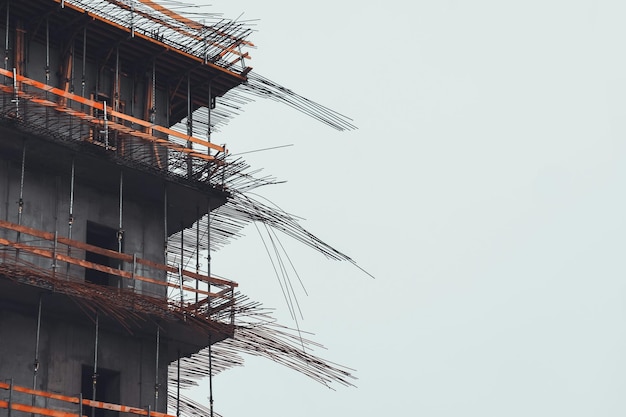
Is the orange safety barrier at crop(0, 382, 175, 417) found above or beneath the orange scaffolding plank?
beneath

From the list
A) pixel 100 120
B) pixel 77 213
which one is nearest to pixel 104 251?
pixel 77 213

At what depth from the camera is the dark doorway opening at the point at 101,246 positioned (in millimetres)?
44156

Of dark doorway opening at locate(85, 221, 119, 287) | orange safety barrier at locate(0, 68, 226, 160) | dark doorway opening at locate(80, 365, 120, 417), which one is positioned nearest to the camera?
orange safety barrier at locate(0, 68, 226, 160)

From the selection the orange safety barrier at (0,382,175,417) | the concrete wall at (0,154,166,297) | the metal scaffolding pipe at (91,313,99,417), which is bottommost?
Answer: the orange safety barrier at (0,382,175,417)

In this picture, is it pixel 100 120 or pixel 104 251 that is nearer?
pixel 104 251

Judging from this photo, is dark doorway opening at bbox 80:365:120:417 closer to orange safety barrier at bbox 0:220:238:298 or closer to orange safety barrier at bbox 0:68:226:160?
orange safety barrier at bbox 0:220:238:298

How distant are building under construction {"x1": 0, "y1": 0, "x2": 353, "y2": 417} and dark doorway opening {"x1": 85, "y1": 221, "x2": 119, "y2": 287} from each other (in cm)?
7

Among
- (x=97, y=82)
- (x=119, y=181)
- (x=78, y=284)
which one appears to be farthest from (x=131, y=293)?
(x=97, y=82)

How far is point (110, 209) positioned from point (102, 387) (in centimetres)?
581

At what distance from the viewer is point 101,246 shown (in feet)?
148

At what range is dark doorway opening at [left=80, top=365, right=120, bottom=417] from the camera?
140ft

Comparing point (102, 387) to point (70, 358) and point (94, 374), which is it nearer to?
point (70, 358)

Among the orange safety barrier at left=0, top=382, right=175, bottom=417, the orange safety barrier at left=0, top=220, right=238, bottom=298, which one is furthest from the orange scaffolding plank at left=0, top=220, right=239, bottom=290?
the orange safety barrier at left=0, top=382, right=175, bottom=417

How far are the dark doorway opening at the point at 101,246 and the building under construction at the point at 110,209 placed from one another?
0.07 metres
